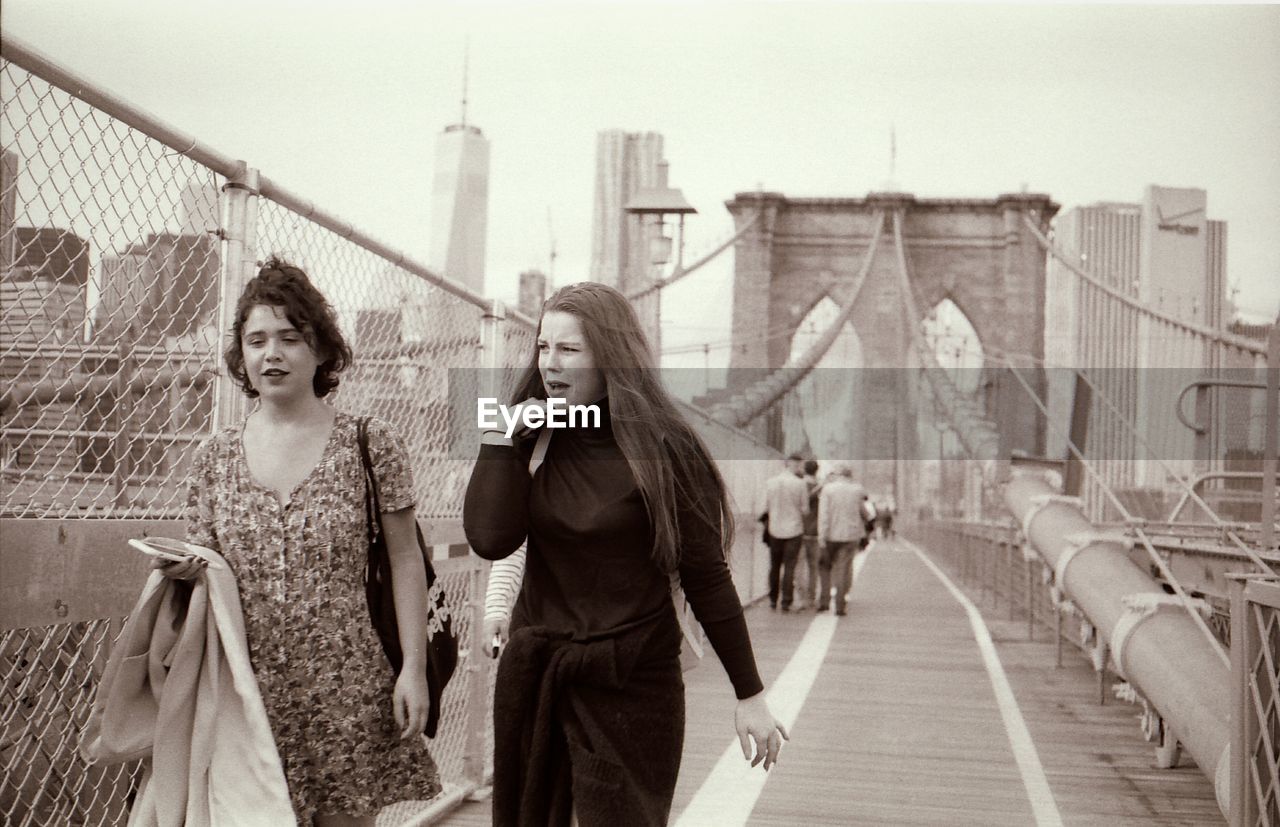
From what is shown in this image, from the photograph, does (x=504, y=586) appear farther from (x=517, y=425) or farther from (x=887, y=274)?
(x=887, y=274)

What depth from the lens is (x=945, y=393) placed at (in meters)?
34.5

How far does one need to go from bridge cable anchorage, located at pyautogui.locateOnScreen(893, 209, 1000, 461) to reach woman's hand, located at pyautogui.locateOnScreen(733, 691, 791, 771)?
78.7ft

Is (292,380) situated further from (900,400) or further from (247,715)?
(900,400)

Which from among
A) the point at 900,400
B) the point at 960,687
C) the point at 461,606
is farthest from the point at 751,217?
the point at 461,606

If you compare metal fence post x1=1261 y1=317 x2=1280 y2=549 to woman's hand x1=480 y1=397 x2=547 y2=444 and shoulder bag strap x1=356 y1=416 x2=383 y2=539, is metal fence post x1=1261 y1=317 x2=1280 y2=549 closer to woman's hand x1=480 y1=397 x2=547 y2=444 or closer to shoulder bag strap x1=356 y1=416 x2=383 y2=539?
woman's hand x1=480 y1=397 x2=547 y2=444

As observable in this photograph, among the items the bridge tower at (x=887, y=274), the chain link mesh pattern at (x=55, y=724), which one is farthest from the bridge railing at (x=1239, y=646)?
the bridge tower at (x=887, y=274)

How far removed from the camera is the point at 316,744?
2.09 metres

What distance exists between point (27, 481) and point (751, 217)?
140 feet

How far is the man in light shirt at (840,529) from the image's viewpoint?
1046cm

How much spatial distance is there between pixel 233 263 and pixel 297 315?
18.1 inches

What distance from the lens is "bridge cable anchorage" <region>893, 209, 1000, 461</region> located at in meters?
28.0

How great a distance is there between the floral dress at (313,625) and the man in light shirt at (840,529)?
8.54 metres

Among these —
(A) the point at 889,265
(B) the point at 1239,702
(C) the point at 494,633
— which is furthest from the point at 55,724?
(A) the point at 889,265

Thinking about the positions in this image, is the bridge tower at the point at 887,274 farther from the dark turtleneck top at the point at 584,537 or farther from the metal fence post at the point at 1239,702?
the dark turtleneck top at the point at 584,537
